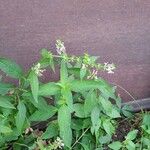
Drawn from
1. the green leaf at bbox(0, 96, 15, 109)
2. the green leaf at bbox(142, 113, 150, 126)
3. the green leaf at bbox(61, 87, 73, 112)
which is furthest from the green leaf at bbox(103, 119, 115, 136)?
the green leaf at bbox(0, 96, 15, 109)

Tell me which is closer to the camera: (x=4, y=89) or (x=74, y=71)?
(x=4, y=89)

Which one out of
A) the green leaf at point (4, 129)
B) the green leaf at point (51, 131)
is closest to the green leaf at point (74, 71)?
the green leaf at point (51, 131)

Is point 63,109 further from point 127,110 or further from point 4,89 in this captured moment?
point 127,110

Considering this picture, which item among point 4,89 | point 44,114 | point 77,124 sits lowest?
point 77,124

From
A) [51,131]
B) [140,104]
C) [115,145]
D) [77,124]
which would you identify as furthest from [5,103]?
[140,104]

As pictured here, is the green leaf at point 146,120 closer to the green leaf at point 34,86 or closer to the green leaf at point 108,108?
the green leaf at point 108,108

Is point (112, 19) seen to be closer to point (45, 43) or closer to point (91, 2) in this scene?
point (91, 2)
